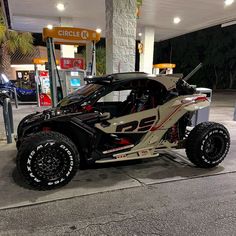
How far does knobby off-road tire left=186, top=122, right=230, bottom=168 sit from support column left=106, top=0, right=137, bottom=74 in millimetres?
2983

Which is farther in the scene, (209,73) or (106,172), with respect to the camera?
(209,73)

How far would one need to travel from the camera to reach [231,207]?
2885mm

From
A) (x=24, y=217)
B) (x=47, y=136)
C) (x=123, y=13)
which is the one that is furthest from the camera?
(x=123, y=13)

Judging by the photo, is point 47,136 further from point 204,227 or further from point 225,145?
point 225,145

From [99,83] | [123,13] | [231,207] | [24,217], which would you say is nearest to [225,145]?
[231,207]

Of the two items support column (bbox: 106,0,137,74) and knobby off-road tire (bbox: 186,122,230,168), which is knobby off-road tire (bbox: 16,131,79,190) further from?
support column (bbox: 106,0,137,74)

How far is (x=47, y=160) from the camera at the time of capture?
3.23 meters

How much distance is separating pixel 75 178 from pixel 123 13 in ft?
14.0

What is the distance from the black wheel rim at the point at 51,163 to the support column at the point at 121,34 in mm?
3526

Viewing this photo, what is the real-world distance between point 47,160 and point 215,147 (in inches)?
109

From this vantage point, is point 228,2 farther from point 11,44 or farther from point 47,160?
point 11,44

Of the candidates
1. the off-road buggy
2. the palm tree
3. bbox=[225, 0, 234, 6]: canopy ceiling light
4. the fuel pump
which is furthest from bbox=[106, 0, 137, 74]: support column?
the palm tree

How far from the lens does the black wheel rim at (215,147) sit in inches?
159

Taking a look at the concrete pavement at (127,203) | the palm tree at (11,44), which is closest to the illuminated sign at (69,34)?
the concrete pavement at (127,203)
